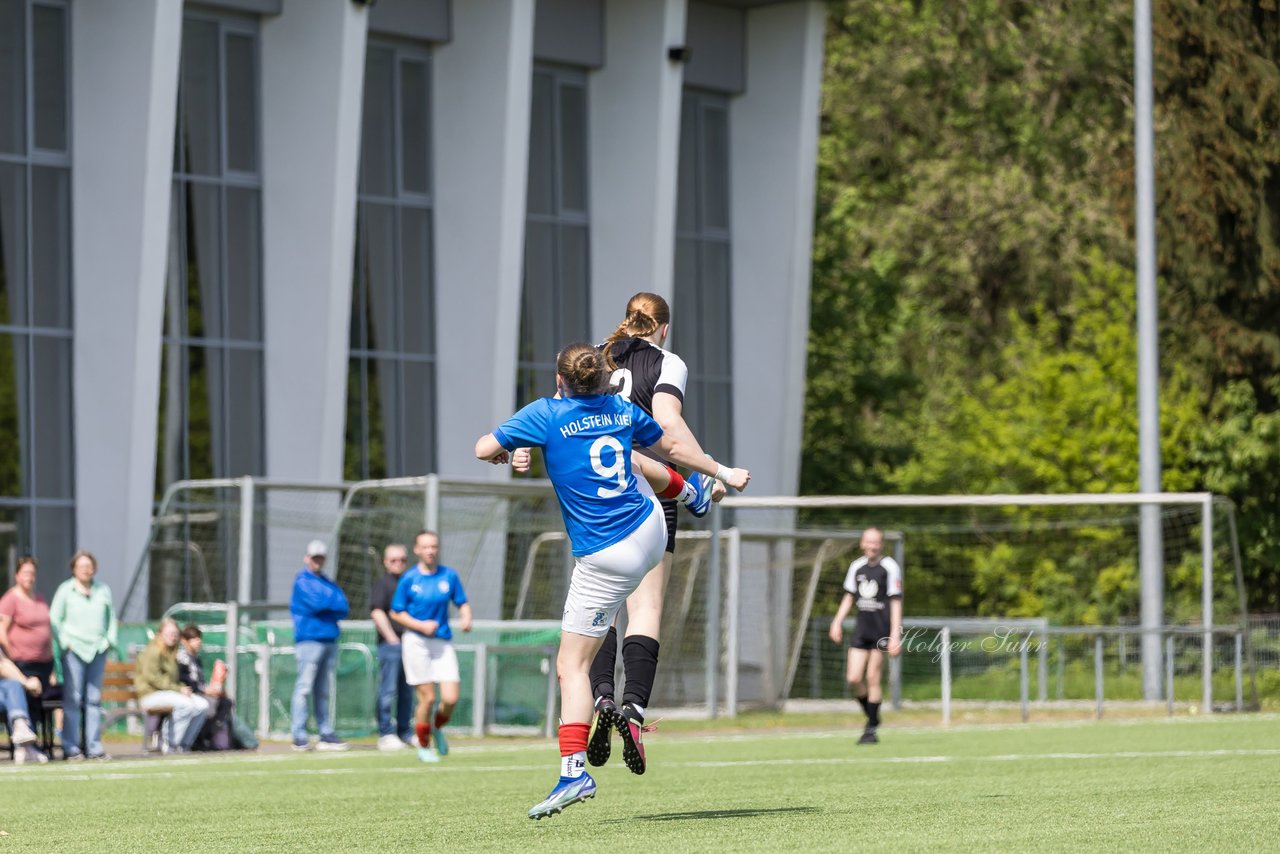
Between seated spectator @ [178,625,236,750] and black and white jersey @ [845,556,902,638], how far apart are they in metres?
5.82

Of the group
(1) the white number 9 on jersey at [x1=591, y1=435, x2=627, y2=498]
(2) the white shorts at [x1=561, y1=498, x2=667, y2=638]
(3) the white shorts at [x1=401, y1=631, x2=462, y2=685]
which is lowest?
(3) the white shorts at [x1=401, y1=631, x2=462, y2=685]

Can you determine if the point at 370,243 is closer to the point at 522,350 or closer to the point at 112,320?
the point at 522,350

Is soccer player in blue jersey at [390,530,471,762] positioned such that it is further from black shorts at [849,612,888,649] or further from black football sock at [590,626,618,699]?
black football sock at [590,626,618,699]

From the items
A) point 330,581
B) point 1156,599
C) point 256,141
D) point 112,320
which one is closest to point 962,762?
point 330,581

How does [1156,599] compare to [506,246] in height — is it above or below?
below

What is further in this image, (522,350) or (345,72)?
(522,350)

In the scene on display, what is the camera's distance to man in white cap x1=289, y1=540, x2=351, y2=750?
Answer: 63.9 feet

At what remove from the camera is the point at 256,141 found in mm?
30156

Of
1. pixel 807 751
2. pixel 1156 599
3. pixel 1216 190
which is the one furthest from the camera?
pixel 1216 190

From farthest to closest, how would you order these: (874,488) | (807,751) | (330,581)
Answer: (874,488)
(330,581)
(807,751)


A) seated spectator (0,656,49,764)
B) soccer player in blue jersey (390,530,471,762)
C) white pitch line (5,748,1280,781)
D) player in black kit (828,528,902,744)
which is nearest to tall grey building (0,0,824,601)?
seated spectator (0,656,49,764)

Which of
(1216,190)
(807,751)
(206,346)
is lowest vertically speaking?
(807,751)

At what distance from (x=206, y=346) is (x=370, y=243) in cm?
330

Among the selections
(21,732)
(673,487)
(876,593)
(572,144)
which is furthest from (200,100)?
(673,487)
